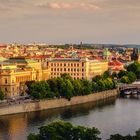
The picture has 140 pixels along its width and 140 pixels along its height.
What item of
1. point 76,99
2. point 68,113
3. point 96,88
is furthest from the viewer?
point 96,88

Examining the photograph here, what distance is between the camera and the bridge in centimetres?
6133

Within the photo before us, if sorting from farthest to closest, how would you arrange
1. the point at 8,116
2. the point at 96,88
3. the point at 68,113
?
the point at 96,88 → the point at 68,113 → the point at 8,116

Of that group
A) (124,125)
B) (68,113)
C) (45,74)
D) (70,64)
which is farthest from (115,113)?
(70,64)

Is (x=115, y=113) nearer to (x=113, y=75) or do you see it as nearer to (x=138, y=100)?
(x=138, y=100)

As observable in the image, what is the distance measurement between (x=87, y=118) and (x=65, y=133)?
50.6 ft

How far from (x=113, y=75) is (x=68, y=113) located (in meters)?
30.7

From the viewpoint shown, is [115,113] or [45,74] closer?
[115,113]

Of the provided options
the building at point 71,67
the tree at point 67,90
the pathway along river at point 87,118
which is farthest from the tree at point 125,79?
the tree at point 67,90

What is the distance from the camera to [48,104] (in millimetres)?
45688

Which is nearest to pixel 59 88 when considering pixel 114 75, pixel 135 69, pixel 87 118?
pixel 87 118

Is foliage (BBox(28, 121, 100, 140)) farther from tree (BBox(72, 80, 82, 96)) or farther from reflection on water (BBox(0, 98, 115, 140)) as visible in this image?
tree (BBox(72, 80, 82, 96))

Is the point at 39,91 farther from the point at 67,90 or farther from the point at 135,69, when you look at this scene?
the point at 135,69

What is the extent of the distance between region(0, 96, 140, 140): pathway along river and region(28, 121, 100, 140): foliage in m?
6.33

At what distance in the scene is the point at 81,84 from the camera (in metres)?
51.3
